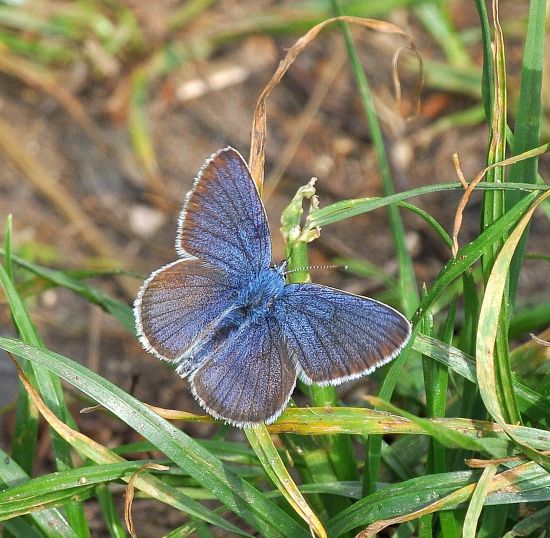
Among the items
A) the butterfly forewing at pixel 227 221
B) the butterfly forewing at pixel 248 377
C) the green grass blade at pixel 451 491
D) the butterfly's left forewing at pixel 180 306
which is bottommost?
the green grass blade at pixel 451 491

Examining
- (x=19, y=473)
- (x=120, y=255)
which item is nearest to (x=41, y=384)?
(x=19, y=473)

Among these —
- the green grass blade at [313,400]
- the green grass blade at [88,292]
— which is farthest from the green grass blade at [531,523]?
the green grass blade at [88,292]

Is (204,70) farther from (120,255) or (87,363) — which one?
(87,363)

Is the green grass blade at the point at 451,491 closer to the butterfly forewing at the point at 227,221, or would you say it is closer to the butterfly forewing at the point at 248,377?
the butterfly forewing at the point at 248,377

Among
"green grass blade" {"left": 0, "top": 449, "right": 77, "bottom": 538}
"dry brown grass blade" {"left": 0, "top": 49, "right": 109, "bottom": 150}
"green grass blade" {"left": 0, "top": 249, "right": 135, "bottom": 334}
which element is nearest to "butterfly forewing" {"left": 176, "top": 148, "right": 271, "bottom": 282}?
"green grass blade" {"left": 0, "top": 249, "right": 135, "bottom": 334}

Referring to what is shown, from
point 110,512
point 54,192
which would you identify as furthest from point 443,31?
point 110,512

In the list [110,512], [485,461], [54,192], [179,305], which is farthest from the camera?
[54,192]

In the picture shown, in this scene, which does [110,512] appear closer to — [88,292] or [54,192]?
[88,292]
